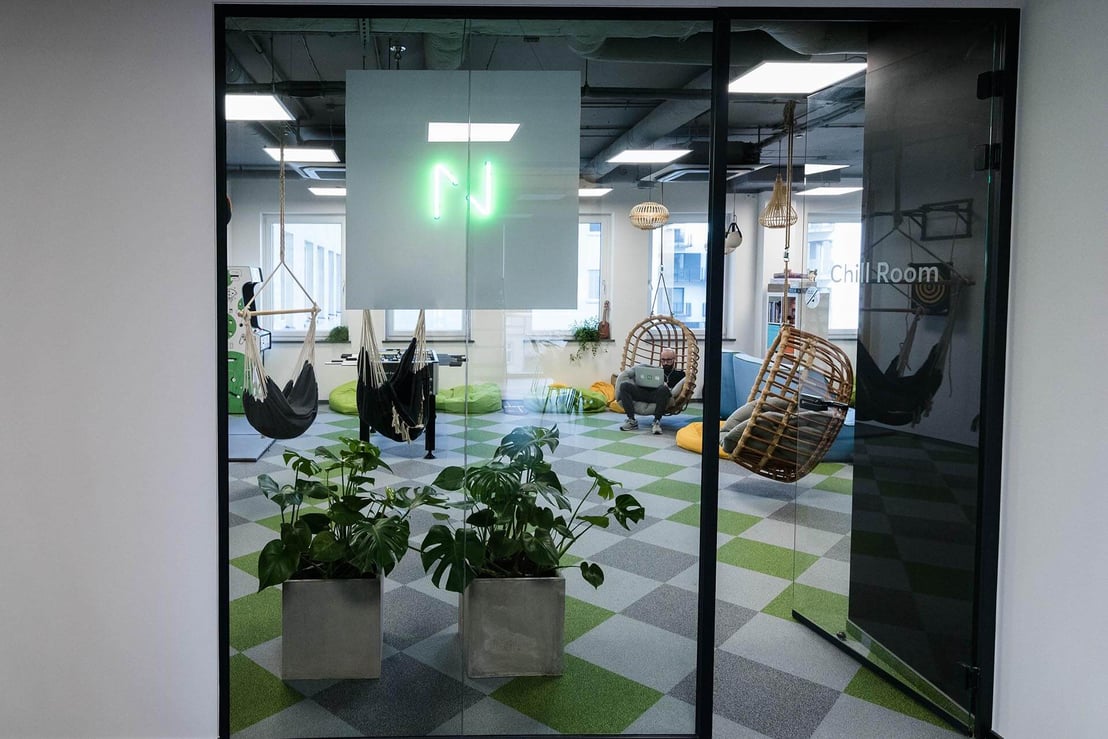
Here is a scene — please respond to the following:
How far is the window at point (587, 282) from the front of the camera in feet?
7.70

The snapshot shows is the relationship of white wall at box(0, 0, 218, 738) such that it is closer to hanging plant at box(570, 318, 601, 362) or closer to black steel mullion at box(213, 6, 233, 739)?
black steel mullion at box(213, 6, 233, 739)

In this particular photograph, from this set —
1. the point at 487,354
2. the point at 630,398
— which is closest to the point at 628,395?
the point at 630,398

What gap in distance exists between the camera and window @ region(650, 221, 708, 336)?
2.39 metres

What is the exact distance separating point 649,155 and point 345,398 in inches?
45.6

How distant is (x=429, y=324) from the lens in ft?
7.63

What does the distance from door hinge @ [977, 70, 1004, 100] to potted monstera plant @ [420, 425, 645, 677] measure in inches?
65.6

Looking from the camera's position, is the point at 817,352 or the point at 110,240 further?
the point at 817,352

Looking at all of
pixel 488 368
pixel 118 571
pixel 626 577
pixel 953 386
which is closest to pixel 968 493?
pixel 953 386

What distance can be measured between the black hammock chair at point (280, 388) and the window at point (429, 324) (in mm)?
222

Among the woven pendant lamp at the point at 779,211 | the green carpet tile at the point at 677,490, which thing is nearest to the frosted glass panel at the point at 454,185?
the green carpet tile at the point at 677,490

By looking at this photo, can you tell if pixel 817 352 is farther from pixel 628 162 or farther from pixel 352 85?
pixel 352 85

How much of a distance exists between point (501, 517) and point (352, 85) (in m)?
1.39

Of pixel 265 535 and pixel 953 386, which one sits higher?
pixel 953 386

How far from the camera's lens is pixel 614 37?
2.33 metres
